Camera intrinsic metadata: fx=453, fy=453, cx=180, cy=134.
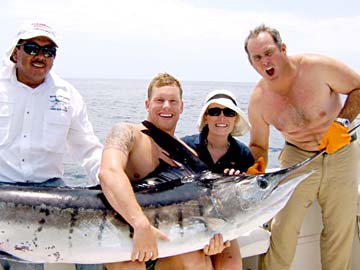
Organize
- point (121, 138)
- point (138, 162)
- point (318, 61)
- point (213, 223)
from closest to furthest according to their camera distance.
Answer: point (213, 223) → point (121, 138) → point (138, 162) → point (318, 61)

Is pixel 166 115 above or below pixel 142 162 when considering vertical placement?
above

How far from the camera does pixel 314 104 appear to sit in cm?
333

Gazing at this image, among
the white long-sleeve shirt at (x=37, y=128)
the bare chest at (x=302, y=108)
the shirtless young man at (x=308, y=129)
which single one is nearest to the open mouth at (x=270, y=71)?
the shirtless young man at (x=308, y=129)

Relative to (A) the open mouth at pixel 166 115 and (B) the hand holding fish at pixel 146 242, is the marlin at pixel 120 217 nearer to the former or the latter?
(B) the hand holding fish at pixel 146 242

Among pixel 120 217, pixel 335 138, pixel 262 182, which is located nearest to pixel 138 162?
pixel 120 217

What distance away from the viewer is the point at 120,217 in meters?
2.15

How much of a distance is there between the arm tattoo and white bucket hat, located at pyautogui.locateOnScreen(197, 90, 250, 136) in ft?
2.31

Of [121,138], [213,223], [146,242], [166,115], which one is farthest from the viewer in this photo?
[166,115]

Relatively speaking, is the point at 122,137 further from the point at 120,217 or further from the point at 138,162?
the point at 120,217

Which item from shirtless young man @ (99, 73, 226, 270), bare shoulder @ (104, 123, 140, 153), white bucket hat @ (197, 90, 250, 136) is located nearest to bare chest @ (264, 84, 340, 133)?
white bucket hat @ (197, 90, 250, 136)

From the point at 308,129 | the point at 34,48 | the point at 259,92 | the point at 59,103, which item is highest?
the point at 34,48

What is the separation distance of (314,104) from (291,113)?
176 millimetres

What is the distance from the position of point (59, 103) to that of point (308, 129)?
1.78 metres

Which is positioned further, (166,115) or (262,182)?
(166,115)
